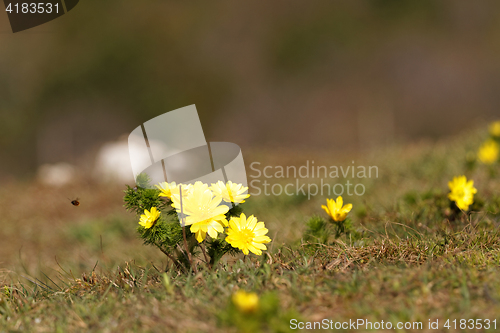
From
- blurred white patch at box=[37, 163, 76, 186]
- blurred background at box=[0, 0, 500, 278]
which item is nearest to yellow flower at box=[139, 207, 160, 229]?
blurred white patch at box=[37, 163, 76, 186]

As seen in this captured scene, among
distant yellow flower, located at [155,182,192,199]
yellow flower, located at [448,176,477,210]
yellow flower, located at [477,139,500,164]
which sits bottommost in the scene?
yellow flower, located at [477,139,500,164]

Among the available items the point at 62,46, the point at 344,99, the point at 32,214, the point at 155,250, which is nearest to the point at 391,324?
the point at 155,250

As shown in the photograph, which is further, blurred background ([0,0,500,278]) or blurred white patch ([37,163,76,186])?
blurred background ([0,0,500,278])

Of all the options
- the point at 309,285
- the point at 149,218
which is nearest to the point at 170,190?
the point at 149,218

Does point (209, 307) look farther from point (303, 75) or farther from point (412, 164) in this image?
point (303, 75)

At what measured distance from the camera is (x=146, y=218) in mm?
1555

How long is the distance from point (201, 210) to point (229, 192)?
0.50ft

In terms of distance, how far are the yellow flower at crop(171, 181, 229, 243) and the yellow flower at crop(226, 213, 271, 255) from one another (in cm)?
5

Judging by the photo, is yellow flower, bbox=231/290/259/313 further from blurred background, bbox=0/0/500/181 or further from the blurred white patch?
blurred background, bbox=0/0/500/181

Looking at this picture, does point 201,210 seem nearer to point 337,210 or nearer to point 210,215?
point 210,215

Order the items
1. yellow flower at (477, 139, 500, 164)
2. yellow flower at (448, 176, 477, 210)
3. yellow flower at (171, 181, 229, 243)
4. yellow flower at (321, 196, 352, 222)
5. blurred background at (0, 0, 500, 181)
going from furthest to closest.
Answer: blurred background at (0, 0, 500, 181), yellow flower at (477, 139, 500, 164), yellow flower at (448, 176, 477, 210), yellow flower at (321, 196, 352, 222), yellow flower at (171, 181, 229, 243)
